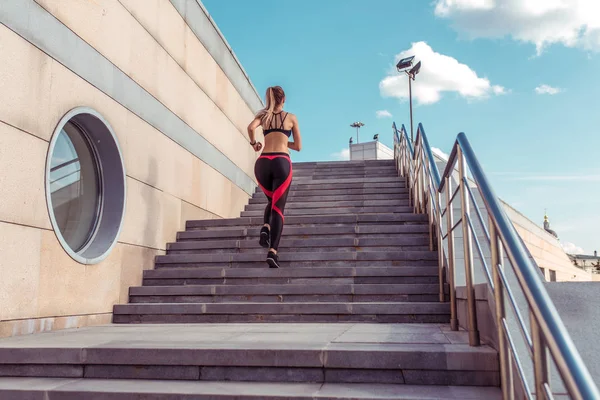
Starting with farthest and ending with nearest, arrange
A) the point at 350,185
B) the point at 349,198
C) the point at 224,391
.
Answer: the point at 350,185 < the point at 349,198 < the point at 224,391

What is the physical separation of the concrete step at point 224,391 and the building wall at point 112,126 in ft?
4.41

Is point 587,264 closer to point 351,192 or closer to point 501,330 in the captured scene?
point 351,192

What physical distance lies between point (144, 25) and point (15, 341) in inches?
169

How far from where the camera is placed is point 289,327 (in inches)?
188

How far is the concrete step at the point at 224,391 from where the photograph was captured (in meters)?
2.82

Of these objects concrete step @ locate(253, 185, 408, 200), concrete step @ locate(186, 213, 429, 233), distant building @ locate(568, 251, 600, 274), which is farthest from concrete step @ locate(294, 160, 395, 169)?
distant building @ locate(568, 251, 600, 274)

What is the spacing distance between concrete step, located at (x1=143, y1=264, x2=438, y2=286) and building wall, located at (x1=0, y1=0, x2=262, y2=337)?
1.32 feet

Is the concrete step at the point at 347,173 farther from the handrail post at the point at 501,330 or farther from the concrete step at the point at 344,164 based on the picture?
the handrail post at the point at 501,330

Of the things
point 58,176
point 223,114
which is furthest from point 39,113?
point 223,114

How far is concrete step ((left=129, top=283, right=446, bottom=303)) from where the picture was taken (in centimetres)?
556

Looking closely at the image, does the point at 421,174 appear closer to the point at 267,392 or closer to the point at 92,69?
the point at 92,69

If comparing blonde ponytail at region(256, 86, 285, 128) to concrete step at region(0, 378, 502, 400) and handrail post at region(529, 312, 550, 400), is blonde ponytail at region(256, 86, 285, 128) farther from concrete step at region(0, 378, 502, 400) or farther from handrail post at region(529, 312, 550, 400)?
handrail post at region(529, 312, 550, 400)

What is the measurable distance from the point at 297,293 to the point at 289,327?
95cm

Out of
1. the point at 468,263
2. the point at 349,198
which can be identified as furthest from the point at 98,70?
the point at 349,198
